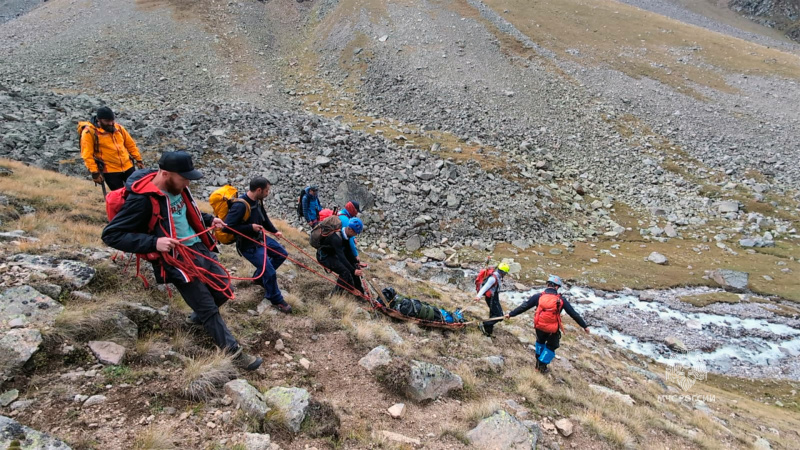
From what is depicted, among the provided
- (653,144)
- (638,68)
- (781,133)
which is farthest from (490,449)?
(638,68)

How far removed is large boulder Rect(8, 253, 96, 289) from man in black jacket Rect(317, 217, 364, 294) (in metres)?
3.98

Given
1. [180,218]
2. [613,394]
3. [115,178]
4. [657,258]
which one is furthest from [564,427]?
[657,258]

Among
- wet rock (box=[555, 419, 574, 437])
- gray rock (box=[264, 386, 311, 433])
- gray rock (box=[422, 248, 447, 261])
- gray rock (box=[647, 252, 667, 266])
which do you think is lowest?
gray rock (box=[422, 248, 447, 261])

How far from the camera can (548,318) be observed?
27.7ft

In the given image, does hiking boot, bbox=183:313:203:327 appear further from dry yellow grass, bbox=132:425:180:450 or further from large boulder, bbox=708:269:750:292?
large boulder, bbox=708:269:750:292

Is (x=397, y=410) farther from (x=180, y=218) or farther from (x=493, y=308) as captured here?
(x=493, y=308)

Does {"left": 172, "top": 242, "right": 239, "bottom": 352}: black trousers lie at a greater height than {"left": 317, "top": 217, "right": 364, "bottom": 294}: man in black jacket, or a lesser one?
greater

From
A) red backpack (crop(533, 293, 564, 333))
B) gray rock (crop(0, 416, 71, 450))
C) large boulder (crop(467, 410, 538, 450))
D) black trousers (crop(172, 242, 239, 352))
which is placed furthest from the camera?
red backpack (crop(533, 293, 564, 333))

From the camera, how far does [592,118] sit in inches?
1414

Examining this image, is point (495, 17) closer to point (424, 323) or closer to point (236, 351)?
point (424, 323)

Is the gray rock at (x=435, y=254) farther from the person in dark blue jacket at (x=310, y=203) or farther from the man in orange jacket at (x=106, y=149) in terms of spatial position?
the man in orange jacket at (x=106, y=149)

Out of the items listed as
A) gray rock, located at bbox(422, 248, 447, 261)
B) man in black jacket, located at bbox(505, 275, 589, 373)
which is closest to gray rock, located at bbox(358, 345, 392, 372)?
man in black jacket, located at bbox(505, 275, 589, 373)

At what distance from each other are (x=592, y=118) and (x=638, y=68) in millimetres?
14339

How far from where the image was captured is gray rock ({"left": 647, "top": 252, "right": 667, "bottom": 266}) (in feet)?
75.2
